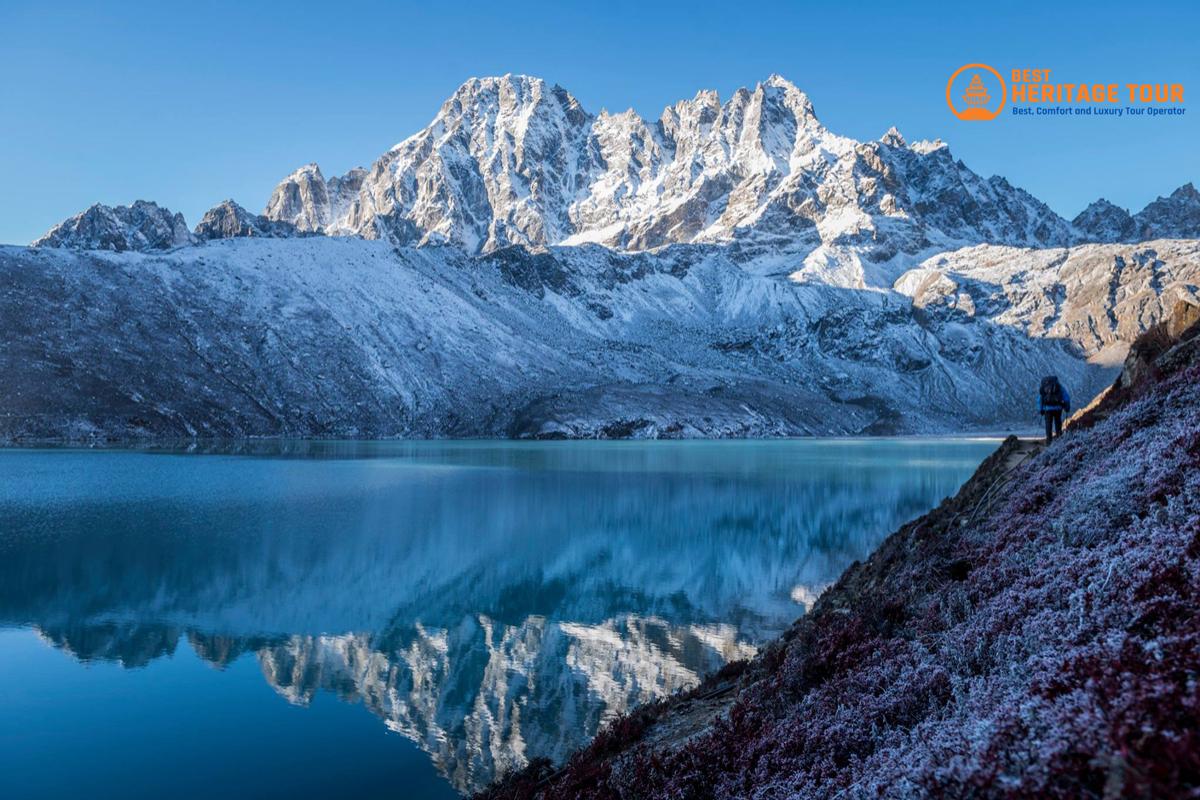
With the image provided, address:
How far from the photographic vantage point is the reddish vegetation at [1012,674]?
550 cm

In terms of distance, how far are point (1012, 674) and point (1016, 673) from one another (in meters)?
0.04

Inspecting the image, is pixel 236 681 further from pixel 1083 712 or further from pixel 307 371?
pixel 307 371

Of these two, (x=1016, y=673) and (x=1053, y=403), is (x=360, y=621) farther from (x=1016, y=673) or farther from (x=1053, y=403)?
(x=1053, y=403)

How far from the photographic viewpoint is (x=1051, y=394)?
2994 centimetres

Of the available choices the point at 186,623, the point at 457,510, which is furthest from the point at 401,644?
the point at 457,510

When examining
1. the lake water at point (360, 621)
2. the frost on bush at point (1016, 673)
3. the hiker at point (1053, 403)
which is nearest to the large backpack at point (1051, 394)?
the hiker at point (1053, 403)

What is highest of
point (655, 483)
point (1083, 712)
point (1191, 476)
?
point (1191, 476)

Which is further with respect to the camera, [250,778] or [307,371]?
[307,371]

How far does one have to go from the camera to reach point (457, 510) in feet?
166

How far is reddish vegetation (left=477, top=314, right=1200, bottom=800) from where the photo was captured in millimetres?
5500

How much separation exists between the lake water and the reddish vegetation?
4884 millimetres

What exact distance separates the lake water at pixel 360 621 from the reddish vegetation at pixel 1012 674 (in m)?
4.88

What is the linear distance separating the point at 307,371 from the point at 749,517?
144 meters

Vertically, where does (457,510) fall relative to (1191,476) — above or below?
below
